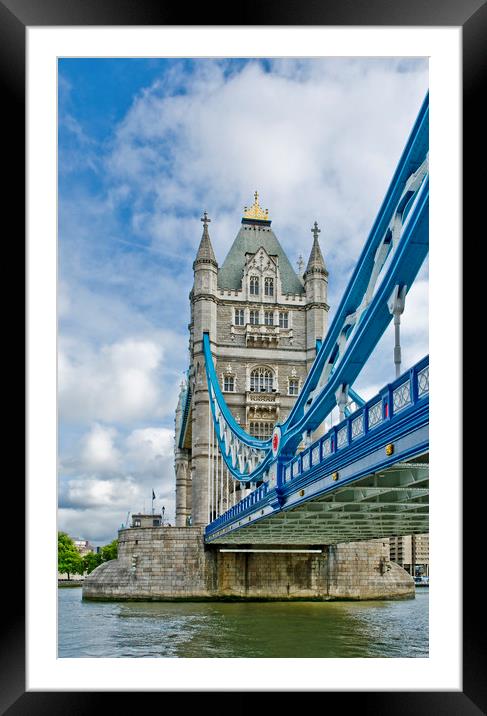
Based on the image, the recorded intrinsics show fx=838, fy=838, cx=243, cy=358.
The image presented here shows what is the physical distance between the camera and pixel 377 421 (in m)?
9.18

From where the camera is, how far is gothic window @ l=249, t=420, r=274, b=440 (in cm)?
3756

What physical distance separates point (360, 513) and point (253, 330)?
2414cm

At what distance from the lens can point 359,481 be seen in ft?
36.9

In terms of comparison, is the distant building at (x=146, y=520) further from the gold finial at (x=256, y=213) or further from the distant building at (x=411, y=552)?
the gold finial at (x=256, y=213)

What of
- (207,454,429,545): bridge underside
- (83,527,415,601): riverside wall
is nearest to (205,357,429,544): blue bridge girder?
(207,454,429,545): bridge underside

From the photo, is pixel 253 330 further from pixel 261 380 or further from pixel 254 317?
pixel 261 380

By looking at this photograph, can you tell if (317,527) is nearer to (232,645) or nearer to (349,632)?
(349,632)

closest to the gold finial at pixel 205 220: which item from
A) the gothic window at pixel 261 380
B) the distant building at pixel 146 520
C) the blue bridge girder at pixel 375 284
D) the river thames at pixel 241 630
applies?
the gothic window at pixel 261 380

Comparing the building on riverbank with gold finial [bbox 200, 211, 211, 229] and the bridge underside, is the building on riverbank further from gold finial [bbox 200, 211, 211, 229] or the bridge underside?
the bridge underside

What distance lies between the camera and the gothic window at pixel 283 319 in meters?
40.1

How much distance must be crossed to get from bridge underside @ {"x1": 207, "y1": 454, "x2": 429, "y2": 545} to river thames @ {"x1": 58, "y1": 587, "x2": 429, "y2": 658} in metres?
2.17

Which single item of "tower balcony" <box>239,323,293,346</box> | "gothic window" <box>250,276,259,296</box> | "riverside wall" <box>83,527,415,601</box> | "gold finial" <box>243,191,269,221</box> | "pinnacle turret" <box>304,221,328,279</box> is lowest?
"riverside wall" <box>83,527,415,601</box>
